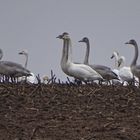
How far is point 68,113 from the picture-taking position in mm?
8688

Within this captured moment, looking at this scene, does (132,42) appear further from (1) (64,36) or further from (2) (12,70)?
(2) (12,70)

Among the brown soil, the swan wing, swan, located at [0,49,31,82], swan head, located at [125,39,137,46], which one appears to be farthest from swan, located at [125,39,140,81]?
the brown soil

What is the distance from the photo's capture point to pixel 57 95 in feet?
33.6

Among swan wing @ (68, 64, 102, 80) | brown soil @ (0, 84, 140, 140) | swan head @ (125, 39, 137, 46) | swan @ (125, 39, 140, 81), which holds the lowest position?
brown soil @ (0, 84, 140, 140)

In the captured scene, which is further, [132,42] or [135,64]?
[132,42]

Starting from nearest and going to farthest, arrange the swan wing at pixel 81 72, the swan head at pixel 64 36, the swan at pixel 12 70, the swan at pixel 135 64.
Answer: the swan wing at pixel 81 72
the swan at pixel 12 70
the swan head at pixel 64 36
the swan at pixel 135 64

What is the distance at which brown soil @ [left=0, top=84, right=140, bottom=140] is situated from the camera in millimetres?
7559

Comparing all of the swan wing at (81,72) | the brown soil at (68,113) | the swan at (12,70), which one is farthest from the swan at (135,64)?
the brown soil at (68,113)

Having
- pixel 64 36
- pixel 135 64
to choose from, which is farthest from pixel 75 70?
pixel 135 64

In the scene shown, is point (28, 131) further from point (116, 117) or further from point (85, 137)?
point (116, 117)

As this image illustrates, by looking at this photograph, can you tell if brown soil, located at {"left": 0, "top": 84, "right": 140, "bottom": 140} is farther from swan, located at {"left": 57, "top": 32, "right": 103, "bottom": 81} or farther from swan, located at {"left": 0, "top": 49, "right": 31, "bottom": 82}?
swan, located at {"left": 0, "top": 49, "right": 31, "bottom": 82}

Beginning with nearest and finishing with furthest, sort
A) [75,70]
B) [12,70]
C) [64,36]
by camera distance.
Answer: [75,70], [12,70], [64,36]

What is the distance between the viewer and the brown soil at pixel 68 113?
756 cm

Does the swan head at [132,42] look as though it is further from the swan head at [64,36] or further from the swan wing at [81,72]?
the swan wing at [81,72]
